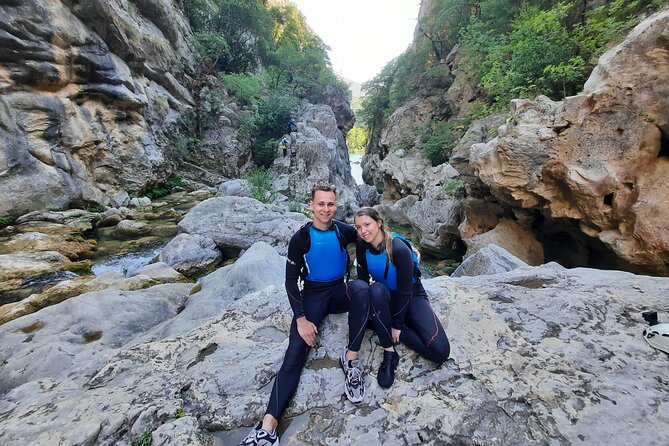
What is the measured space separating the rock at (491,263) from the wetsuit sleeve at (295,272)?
4013 mm

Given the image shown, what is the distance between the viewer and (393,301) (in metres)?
2.26

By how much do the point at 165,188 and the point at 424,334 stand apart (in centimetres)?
1436

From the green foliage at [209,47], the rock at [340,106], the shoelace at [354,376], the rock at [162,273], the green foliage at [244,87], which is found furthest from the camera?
the rock at [340,106]

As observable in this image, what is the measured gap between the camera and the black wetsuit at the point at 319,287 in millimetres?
2145

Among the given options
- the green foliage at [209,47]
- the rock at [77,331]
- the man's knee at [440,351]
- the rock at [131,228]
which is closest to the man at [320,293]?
the man's knee at [440,351]

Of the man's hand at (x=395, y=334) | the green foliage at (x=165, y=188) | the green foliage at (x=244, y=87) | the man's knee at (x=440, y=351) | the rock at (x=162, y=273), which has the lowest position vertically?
the rock at (x=162, y=273)

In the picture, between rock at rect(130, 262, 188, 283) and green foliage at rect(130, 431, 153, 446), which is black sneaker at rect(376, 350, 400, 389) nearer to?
green foliage at rect(130, 431, 153, 446)

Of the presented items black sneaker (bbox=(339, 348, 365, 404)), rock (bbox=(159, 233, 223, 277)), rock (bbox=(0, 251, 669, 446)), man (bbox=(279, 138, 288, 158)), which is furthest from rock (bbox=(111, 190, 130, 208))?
black sneaker (bbox=(339, 348, 365, 404))

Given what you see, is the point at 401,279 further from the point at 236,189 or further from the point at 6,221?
the point at 236,189

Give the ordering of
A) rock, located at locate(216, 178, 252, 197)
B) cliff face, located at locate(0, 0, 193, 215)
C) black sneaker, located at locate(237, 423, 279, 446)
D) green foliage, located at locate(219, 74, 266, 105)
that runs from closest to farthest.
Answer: black sneaker, located at locate(237, 423, 279, 446) → cliff face, located at locate(0, 0, 193, 215) → rock, located at locate(216, 178, 252, 197) → green foliage, located at locate(219, 74, 266, 105)

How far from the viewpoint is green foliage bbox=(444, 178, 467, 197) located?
9266mm

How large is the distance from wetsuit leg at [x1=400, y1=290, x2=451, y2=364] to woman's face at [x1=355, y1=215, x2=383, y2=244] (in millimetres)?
672

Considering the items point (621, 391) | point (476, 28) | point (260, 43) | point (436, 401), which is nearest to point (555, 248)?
point (621, 391)

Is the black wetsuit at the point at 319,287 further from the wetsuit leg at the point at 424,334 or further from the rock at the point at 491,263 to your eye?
the rock at the point at 491,263
